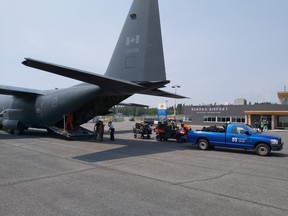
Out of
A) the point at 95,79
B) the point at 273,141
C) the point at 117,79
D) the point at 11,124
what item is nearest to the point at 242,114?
the point at 273,141

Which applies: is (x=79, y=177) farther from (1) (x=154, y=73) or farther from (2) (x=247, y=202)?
(1) (x=154, y=73)

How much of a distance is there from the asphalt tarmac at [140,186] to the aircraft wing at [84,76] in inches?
165

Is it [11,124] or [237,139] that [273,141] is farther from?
[11,124]

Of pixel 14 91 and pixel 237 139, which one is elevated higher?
pixel 14 91

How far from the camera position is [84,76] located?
13219mm

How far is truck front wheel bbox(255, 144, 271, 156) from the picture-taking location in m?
13.2

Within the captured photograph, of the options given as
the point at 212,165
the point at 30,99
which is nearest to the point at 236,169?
the point at 212,165

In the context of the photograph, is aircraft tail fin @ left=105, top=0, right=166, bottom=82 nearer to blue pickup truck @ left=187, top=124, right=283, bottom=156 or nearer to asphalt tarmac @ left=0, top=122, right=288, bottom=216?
blue pickup truck @ left=187, top=124, right=283, bottom=156

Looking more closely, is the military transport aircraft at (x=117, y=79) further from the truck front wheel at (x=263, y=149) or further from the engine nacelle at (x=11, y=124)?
the truck front wheel at (x=263, y=149)

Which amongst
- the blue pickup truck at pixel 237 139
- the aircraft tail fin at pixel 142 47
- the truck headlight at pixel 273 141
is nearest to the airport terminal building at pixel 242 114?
the blue pickup truck at pixel 237 139

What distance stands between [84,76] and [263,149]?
10168 mm


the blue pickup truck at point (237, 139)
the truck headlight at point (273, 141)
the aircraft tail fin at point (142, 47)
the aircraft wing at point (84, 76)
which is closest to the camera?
the aircraft wing at point (84, 76)

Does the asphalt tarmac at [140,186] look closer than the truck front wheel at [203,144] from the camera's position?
Yes

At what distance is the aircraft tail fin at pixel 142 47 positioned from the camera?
14.6m
